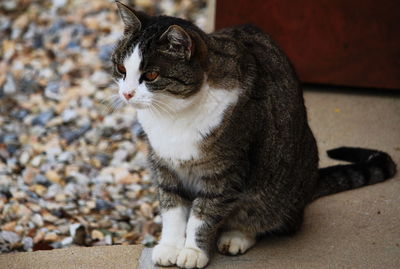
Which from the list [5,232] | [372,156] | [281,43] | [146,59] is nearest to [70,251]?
[5,232]

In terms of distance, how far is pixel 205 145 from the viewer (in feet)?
7.84

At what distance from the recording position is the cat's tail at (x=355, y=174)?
3.02 m

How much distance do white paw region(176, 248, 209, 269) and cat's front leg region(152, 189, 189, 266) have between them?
0.11 ft

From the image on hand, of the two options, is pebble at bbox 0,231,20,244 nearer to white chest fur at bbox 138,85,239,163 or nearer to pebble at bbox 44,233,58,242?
pebble at bbox 44,233,58,242

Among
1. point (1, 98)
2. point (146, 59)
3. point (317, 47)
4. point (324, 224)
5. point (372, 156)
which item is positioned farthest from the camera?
point (1, 98)

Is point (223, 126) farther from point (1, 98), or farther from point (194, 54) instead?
point (1, 98)

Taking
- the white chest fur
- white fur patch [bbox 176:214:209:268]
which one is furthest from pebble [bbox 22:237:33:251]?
the white chest fur

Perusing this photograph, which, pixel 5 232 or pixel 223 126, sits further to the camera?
pixel 5 232

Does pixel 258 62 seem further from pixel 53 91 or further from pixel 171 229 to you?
pixel 53 91

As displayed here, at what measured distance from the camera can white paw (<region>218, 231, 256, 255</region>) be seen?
259 cm

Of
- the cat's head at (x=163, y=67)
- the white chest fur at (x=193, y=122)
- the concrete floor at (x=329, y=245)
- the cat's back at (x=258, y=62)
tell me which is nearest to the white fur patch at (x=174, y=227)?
the concrete floor at (x=329, y=245)

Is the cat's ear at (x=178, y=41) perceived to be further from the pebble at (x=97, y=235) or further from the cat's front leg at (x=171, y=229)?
the pebble at (x=97, y=235)

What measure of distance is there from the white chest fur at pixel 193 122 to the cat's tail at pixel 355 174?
85cm

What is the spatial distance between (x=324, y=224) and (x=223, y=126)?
30.5 inches
